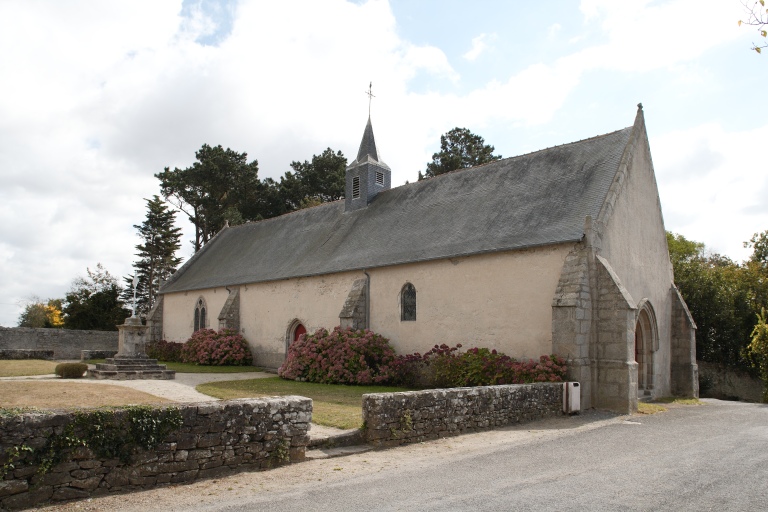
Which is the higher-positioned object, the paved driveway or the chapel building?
the chapel building

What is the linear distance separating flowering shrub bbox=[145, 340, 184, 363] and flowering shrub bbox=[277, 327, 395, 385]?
10.9 meters

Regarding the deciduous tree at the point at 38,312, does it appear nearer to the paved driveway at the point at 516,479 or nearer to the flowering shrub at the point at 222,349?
the flowering shrub at the point at 222,349

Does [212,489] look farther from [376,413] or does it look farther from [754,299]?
[754,299]

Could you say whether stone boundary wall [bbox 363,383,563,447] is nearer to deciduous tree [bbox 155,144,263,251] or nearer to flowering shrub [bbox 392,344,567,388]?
flowering shrub [bbox 392,344,567,388]

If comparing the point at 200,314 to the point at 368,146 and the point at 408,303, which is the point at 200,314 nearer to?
the point at 368,146

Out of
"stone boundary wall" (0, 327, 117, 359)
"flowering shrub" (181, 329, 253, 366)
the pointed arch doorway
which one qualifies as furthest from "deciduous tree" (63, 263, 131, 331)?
the pointed arch doorway

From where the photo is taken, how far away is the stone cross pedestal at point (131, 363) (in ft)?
57.9

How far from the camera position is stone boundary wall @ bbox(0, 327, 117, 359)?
99.3ft

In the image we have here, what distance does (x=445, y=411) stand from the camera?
31.5ft

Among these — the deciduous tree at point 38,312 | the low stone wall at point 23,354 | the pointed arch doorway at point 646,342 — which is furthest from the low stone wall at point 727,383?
the deciduous tree at point 38,312

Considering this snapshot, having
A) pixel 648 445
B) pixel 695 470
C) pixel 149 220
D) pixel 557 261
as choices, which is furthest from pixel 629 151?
pixel 149 220

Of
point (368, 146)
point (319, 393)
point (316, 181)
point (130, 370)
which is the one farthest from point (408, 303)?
point (316, 181)

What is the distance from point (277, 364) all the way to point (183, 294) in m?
8.97

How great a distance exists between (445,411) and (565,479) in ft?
9.95
